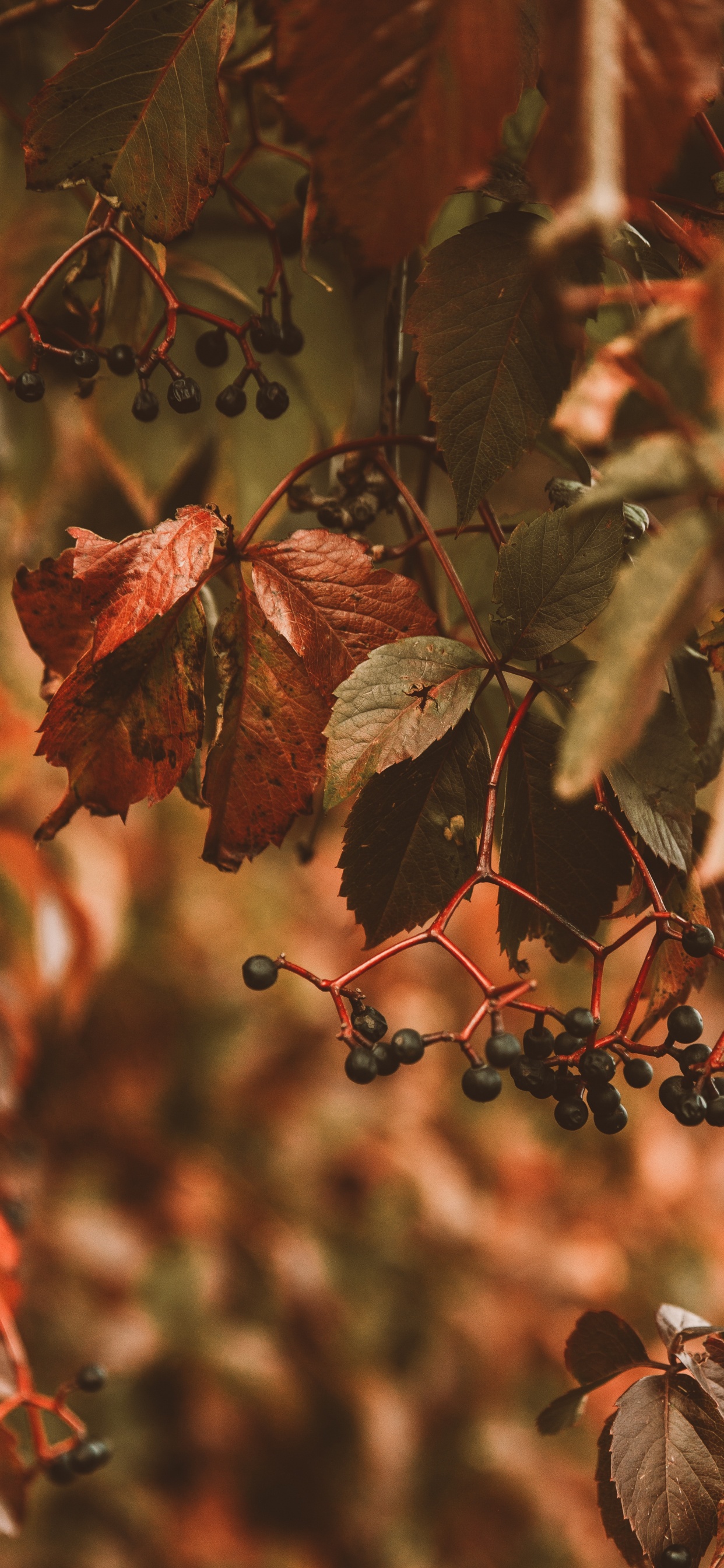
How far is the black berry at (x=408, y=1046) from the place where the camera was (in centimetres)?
32

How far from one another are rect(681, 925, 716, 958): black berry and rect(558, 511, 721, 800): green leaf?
15 centimetres

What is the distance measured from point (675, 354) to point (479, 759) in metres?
0.17

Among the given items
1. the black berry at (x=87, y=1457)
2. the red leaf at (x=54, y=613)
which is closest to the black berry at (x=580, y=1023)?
the red leaf at (x=54, y=613)

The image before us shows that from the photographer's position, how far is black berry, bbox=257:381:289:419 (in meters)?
0.42

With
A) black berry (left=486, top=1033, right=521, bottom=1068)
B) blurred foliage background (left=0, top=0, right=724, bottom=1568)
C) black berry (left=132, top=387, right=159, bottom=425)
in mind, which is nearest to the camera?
black berry (left=486, top=1033, right=521, bottom=1068)

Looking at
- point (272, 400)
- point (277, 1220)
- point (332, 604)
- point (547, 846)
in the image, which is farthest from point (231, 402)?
point (277, 1220)

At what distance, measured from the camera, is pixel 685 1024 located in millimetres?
330

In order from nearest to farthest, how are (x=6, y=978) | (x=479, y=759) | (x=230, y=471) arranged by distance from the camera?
(x=479, y=759) → (x=230, y=471) → (x=6, y=978)

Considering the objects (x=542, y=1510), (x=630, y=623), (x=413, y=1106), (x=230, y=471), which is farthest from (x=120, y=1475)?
(x=630, y=623)

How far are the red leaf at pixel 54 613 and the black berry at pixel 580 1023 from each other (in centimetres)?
22

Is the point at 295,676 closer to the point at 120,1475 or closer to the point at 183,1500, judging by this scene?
the point at 120,1475

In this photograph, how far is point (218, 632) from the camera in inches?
14.6

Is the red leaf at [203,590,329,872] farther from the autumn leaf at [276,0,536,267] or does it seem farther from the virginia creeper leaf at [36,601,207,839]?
the autumn leaf at [276,0,536,267]

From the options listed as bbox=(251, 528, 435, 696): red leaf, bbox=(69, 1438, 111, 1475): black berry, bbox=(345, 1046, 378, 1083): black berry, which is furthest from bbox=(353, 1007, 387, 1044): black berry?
bbox=(69, 1438, 111, 1475): black berry
